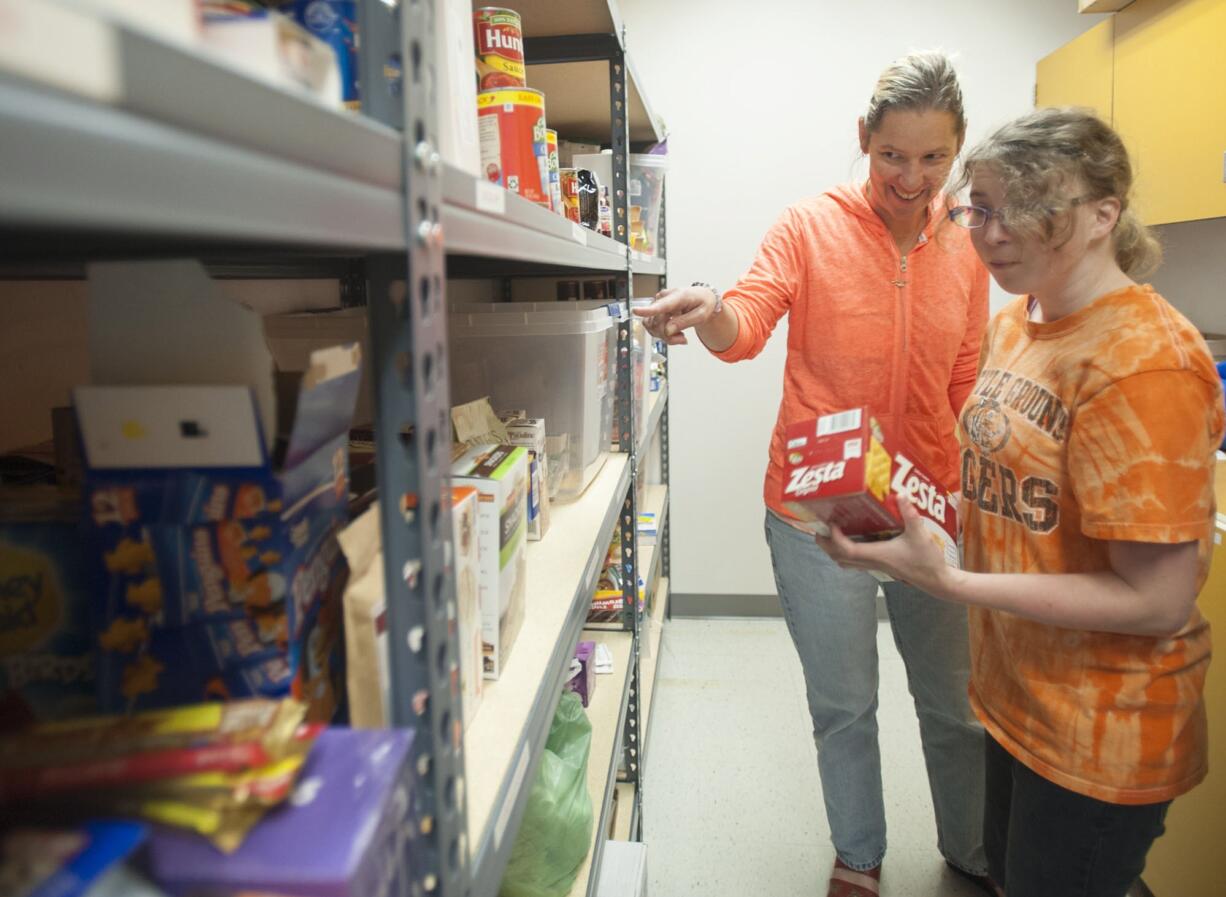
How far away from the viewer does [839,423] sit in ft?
3.50

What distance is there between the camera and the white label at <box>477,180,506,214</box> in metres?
0.63

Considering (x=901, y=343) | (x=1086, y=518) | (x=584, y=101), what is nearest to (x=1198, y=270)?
(x=901, y=343)

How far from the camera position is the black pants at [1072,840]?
1128 mm

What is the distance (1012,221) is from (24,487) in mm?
1164

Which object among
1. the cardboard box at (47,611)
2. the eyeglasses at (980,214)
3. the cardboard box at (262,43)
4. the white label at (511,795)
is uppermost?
the eyeglasses at (980,214)

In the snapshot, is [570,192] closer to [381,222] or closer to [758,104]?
[381,222]

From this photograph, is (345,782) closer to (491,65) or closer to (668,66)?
(491,65)

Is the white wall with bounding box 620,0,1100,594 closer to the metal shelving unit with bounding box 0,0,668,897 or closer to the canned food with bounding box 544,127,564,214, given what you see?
the canned food with bounding box 544,127,564,214

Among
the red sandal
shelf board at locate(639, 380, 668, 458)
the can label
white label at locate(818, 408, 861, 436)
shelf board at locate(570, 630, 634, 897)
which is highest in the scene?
the can label

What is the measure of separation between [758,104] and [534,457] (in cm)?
243

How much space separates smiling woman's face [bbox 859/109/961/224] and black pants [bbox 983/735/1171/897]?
106 cm

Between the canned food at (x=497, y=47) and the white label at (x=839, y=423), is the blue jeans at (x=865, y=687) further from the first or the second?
the canned food at (x=497, y=47)

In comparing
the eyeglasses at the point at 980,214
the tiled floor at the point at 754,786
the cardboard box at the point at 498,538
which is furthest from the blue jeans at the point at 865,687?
the cardboard box at the point at 498,538

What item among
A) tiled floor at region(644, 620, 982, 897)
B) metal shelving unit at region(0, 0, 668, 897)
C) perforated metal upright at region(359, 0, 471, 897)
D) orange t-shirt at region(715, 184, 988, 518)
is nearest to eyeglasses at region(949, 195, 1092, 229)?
orange t-shirt at region(715, 184, 988, 518)
